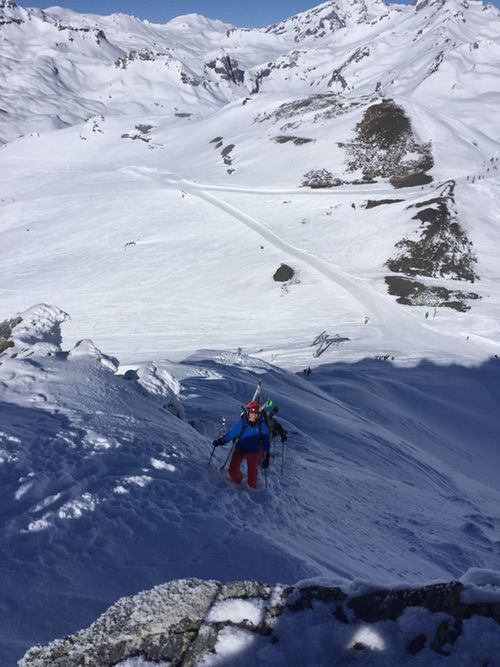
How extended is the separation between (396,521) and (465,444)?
9.56m

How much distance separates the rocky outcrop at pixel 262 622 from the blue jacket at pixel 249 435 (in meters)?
4.33

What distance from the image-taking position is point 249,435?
25.8 ft

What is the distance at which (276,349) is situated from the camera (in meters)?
26.1

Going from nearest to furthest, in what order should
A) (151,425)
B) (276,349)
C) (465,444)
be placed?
(151,425) → (465,444) → (276,349)

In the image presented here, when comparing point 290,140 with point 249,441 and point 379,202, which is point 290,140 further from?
point 249,441

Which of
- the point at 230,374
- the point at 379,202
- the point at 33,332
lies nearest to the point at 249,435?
the point at 33,332

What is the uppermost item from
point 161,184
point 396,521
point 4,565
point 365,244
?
point 161,184

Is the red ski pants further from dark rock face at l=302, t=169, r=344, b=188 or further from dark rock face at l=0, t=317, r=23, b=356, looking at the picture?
dark rock face at l=302, t=169, r=344, b=188

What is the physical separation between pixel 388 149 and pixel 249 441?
55175mm

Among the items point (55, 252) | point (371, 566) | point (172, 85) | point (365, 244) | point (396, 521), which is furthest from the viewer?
point (172, 85)

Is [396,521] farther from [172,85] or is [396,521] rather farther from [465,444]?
[172,85]

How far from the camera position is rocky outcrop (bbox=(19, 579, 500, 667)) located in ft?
9.88

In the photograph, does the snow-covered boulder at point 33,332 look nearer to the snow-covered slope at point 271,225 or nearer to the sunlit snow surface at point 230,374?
the sunlit snow surface at point 230,374

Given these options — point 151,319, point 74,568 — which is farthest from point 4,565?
point 151,319
